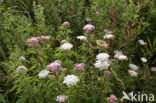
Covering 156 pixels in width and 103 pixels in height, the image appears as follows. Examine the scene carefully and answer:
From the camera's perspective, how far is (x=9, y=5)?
293 centimetres

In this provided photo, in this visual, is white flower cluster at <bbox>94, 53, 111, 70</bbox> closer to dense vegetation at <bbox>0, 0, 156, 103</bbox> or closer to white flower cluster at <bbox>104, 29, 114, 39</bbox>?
dense vegetation at <bbox>0, 0, 156, 103</bbox>

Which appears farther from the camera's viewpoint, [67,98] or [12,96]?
[12,96]

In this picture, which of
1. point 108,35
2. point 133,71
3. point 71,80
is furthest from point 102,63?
point 133,71

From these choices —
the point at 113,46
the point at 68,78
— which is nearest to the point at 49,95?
the point at 68,78

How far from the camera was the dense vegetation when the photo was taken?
1.49 m

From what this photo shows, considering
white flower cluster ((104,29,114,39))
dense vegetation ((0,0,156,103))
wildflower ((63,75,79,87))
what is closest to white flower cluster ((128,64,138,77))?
dense vegetation ((0,0,156,103))

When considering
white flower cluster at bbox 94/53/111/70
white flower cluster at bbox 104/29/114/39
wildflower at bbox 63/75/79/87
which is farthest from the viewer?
white flower cluster at bbox 104/29/114/39

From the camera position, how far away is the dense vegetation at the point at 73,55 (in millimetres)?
1489

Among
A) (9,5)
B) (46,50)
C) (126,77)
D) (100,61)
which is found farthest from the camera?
(9,5)

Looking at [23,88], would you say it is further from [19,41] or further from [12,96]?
[19,41]

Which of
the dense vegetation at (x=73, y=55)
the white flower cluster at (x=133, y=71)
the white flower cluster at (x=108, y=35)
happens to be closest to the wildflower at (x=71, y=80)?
the dense vegetation at (x=73, y=55)

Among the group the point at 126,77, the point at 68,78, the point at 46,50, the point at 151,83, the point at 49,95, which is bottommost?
the point at 151,83

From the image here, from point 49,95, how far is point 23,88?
244 millimetres

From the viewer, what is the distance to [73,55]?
221 cm
